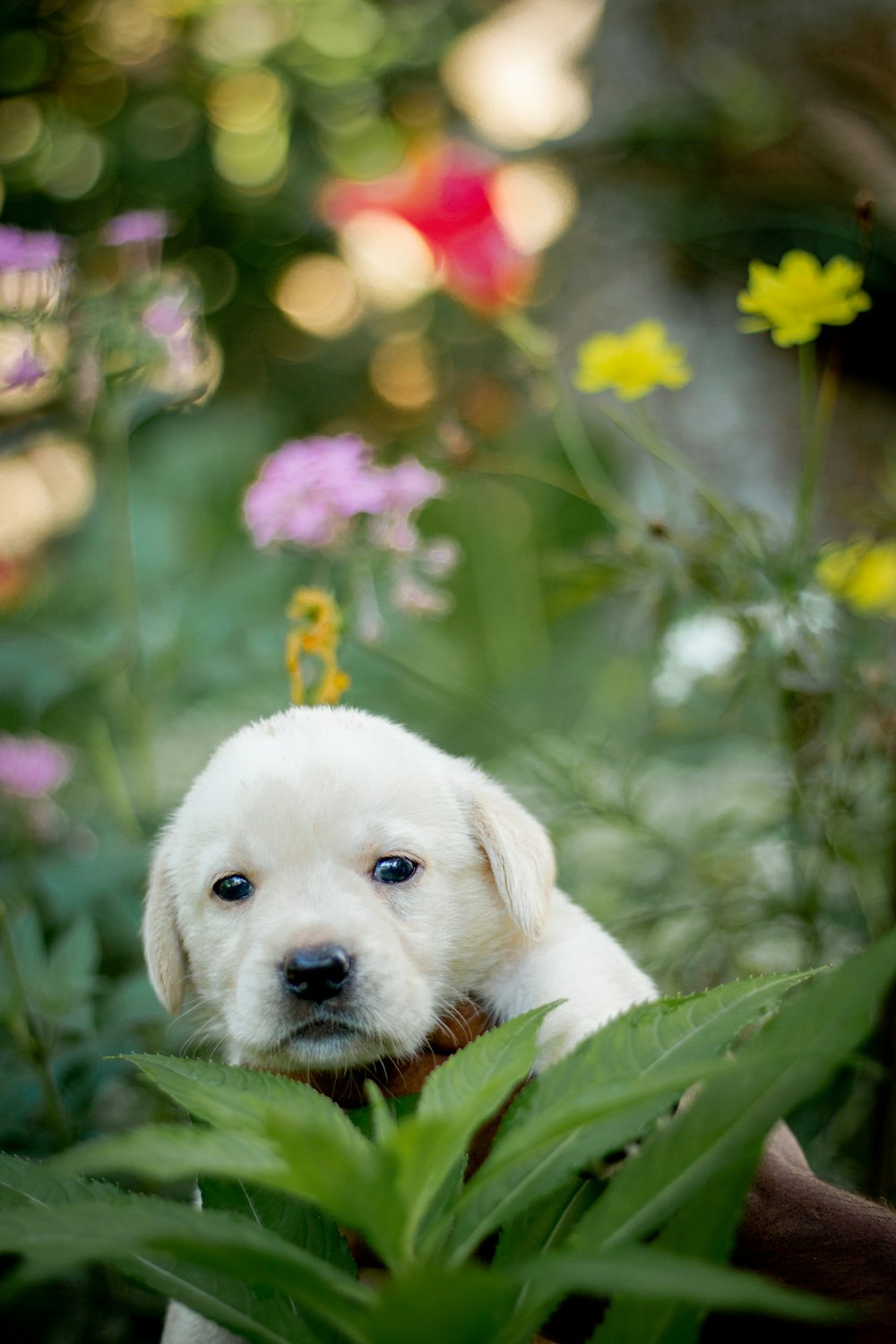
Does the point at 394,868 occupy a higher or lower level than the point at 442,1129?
lower

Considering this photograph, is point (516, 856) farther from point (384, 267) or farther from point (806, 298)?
point (384, 267)

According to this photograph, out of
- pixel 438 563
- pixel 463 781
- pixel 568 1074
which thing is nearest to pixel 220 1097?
pixel 568 1074

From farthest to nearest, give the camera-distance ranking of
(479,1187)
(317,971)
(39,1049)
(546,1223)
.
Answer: (39,1049)
(317,971)
(546,1223)
(479,1187)

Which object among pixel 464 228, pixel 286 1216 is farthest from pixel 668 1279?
pixel 464 228

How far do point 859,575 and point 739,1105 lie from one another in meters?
1.37

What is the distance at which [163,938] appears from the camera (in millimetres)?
1413

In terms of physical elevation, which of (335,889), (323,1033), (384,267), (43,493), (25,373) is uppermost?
(25,373)

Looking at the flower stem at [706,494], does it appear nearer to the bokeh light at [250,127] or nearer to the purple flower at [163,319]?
the purple flower at [163,319]

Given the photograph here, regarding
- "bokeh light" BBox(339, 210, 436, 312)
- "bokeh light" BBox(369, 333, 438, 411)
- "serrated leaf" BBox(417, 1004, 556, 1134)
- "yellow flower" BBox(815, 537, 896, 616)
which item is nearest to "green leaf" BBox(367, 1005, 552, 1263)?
"serrated leaf" BBox(417, 1004, 556, 1134)

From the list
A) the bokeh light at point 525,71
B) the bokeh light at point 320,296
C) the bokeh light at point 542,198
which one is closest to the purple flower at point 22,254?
the bokeh light at point 542,198

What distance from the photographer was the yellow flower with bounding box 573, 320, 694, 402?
1729 millimetres

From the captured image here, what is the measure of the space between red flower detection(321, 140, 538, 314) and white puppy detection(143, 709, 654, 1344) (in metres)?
1.25

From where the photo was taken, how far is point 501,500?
15.6 feet

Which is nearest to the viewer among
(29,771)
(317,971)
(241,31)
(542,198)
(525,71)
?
(317,971)
